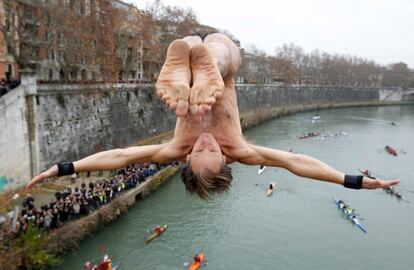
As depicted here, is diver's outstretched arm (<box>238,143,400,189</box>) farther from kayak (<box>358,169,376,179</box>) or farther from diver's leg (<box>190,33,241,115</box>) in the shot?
kayak (<box>358,169,376,179</box>)

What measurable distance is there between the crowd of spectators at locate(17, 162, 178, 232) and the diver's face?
8.34 meters

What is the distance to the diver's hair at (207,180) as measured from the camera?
2527 millimetres

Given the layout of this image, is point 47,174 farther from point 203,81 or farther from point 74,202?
point 74,202

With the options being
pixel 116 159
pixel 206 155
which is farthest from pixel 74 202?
pixel 206 155

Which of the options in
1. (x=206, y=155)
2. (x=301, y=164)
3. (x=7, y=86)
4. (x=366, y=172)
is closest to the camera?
(x=206, y=155)

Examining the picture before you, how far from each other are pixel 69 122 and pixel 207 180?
1508 centimetres

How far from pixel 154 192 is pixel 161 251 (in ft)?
15.4

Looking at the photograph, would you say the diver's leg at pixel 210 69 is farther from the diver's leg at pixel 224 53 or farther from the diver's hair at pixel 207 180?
the diver's hair at pixel 207 180

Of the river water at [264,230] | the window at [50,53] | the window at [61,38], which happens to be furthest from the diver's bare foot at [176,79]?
the window at [50,53]

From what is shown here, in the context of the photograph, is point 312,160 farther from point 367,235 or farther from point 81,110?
point 81,110

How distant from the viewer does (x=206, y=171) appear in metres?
2.53

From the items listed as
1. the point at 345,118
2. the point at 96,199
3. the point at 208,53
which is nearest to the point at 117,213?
the point at 96,199

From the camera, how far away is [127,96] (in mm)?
21719

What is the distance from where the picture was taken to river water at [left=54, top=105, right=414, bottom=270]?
Result: 11617mm
